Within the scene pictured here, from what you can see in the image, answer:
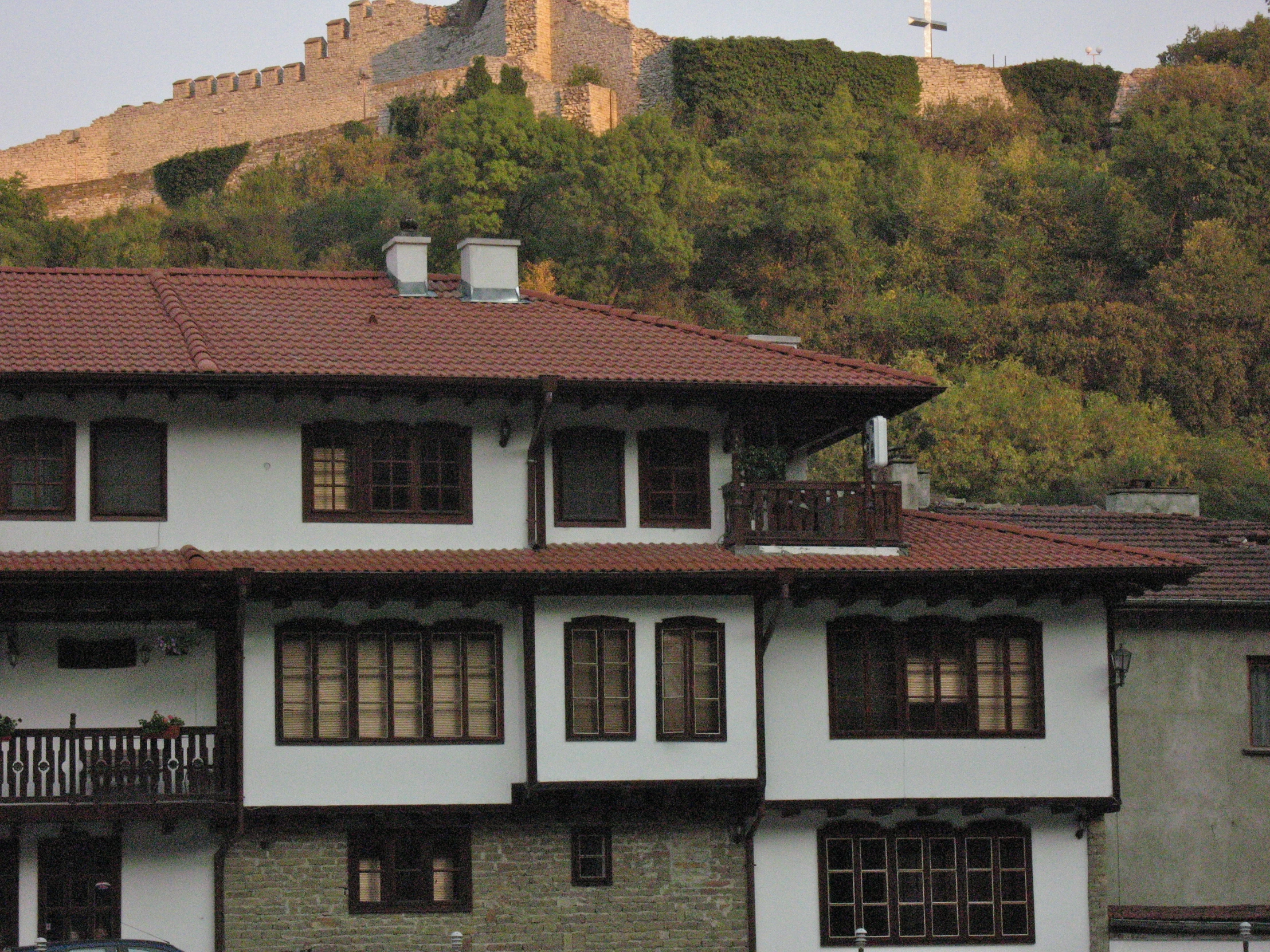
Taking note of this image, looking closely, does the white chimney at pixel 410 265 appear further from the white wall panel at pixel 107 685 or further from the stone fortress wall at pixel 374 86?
the stone fortress wall at pixel 374 86

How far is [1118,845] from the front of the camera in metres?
30.0

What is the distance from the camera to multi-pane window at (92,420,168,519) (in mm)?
26375

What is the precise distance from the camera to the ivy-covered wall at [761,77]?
286 ft

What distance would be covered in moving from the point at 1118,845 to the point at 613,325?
356 inches

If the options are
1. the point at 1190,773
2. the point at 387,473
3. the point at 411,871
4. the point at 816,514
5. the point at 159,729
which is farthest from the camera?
the point at 1190,773

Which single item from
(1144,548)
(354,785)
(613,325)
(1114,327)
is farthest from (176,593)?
(1114,327)

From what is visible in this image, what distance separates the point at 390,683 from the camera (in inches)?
1045

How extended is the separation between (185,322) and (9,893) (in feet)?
21.8

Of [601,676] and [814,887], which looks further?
[814,887]

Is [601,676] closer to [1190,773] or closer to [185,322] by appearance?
[185,322]

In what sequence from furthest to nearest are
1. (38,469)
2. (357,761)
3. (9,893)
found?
(38,469) < (357,761) < (9,893)

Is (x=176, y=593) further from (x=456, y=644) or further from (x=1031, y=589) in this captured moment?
(x=1031, y=589)

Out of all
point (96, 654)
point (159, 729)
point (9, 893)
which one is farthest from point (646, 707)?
point (9, 893)

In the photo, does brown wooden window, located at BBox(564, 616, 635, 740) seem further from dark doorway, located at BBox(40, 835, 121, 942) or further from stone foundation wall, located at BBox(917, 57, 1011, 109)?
stone foundation wall, located at BBox(917, 57, 1011, 109)
